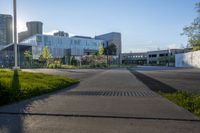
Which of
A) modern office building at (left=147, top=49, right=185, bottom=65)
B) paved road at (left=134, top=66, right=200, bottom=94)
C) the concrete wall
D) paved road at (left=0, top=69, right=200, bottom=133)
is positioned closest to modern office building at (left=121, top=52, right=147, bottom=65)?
modern office building at (left=147, top=49, right=185, bottom=65)

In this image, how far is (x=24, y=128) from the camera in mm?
6195

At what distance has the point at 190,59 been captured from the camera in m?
68.7

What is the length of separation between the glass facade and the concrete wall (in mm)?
42138

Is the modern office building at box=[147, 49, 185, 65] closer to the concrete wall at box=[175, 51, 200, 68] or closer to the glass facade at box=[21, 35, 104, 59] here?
the glass facade at box=[21, 35, 104, 59]

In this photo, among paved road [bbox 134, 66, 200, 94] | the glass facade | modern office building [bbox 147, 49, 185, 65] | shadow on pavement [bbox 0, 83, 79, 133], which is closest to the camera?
shadow on pavement [bbox 0, 83, 79, 133]

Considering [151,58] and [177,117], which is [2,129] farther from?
[151,58]

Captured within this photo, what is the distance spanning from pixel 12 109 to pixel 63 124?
2382 millimetres

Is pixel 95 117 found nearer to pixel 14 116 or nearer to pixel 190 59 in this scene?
pixel 14 116

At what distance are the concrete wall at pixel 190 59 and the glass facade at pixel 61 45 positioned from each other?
42.1 m

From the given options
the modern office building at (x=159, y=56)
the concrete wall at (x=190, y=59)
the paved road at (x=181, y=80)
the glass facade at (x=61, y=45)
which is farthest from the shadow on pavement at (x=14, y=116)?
the modern office building at (x=159, y=56)

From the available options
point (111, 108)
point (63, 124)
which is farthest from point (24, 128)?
point (111, 108)

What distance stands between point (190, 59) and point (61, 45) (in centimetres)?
6613

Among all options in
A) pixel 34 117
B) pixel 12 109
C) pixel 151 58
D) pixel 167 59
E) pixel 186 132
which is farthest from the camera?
pixel 151 58

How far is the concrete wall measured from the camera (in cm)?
6168
